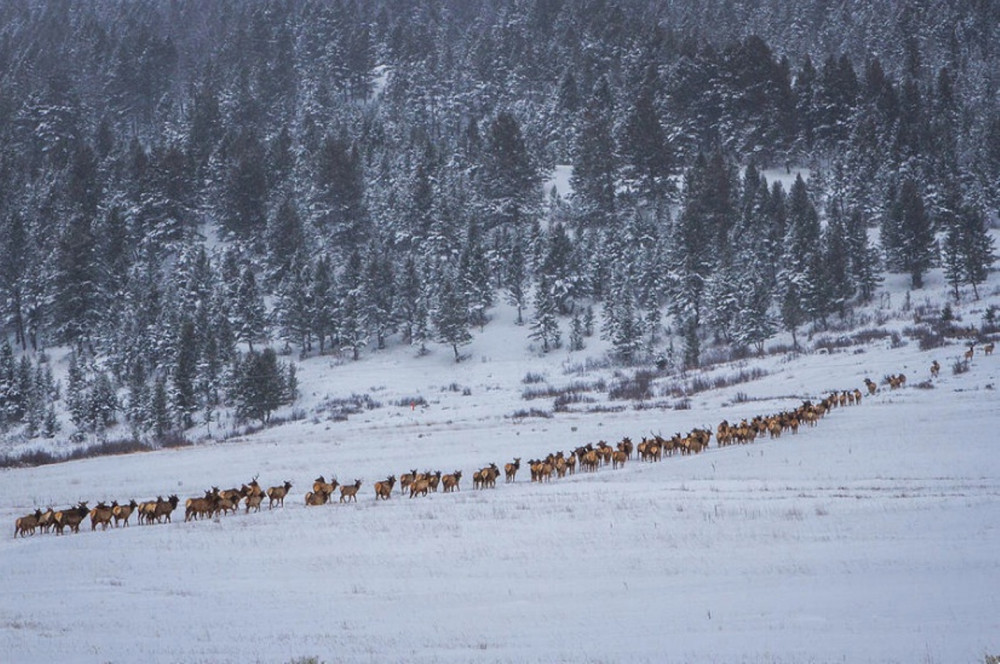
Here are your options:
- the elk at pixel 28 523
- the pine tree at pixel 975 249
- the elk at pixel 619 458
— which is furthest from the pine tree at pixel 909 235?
the elk at pixel 28 523

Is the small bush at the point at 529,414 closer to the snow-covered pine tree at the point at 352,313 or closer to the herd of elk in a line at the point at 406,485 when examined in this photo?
the herd of elk in a line at the point at 406,485

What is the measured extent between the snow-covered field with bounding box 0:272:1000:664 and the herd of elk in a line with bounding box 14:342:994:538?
0.71m

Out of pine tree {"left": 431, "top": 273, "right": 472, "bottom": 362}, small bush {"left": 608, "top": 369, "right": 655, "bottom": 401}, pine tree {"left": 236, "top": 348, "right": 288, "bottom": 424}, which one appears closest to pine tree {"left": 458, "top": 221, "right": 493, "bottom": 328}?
pine tree {"left": 431, "top": 273, "right": 472, "bottom": 362}

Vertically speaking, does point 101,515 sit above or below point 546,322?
below

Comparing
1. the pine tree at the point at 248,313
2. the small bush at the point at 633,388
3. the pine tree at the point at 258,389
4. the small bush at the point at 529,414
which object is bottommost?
the small bush at the point at 529,414

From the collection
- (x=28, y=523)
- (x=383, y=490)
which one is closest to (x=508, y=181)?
(x=383, y=490)

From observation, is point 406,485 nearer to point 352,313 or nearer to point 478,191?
point 352,313

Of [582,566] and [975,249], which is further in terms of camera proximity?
[975,249]

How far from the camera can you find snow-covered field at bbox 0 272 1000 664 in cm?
1029

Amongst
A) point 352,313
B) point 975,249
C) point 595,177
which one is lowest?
point 975,249

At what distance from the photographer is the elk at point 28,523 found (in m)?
22.1

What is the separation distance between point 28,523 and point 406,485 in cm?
1111

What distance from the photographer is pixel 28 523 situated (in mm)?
22188

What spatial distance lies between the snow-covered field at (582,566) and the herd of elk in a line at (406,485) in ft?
2.33
